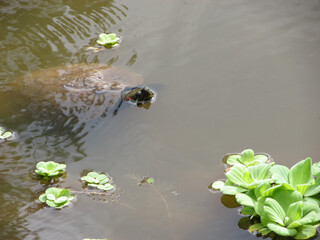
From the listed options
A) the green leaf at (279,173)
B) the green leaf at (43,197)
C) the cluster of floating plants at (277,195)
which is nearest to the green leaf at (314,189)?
the cluster of floating plants at (277,195)

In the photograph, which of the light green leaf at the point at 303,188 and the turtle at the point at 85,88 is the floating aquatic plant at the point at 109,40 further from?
the light green leaf at the point at 303,188

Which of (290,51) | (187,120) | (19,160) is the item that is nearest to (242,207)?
(187,120)

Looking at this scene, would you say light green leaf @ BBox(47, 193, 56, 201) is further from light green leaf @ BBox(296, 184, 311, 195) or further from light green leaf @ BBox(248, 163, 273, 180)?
light green leaf @ BBox(296, 184, 311, 195)

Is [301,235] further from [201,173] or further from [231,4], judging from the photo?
[231,4]

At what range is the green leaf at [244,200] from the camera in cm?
208

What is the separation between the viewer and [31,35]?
12.9 ft

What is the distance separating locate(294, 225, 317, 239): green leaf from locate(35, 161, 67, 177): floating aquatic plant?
144 centimetres

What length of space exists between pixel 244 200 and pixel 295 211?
27cm

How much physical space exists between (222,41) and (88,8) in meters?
1.62

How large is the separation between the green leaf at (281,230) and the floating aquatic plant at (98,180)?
0.98 m

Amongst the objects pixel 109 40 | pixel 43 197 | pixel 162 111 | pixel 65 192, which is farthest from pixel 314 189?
pixel 109 40

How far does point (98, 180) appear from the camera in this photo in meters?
2.39

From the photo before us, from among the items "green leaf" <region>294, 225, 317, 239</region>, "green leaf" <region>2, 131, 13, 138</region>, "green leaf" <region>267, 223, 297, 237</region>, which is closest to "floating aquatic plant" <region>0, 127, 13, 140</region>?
"green leaf" <region>2, 131, 13, 138</region>

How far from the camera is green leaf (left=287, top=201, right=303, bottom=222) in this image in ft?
6.36
